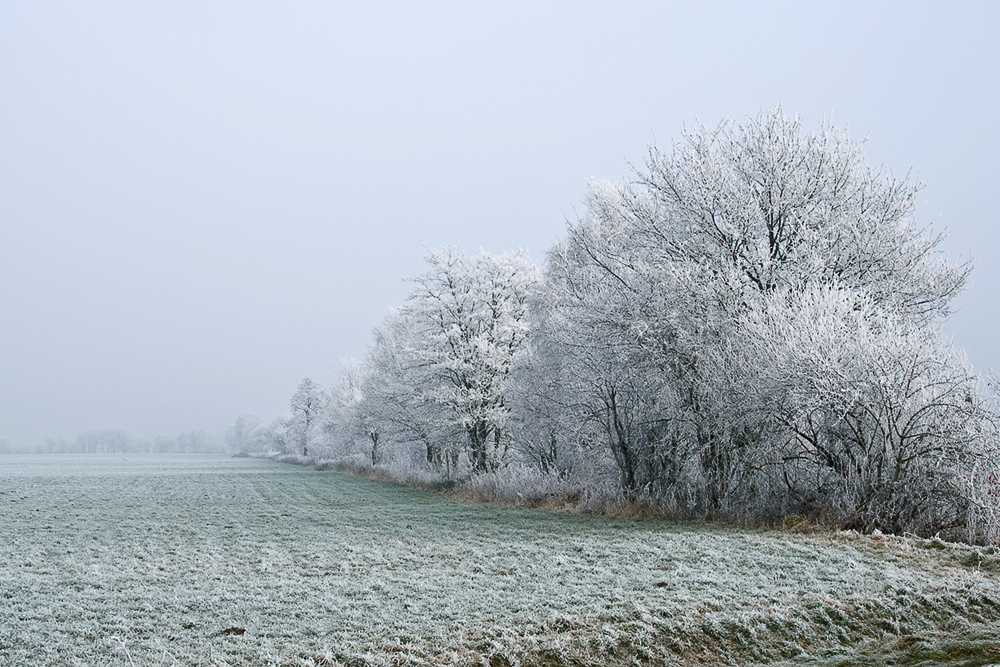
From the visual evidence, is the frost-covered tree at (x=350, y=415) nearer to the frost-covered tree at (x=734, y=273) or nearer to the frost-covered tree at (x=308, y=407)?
the frost-covered tree at (x=308, y=407)

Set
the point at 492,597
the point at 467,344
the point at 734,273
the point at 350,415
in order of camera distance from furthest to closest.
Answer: the point at 350,415, the point at 467,344, the point at 734,273, the point at 492,597

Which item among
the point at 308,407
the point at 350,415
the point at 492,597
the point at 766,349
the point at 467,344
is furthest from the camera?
the point at 308,407

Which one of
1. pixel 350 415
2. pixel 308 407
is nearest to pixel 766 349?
pixel 350 415

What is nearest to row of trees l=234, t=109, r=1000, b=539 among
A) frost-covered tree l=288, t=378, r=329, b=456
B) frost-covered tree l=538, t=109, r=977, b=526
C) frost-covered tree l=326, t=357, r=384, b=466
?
frost-covered tree l=538, t=109, r=977, b=526

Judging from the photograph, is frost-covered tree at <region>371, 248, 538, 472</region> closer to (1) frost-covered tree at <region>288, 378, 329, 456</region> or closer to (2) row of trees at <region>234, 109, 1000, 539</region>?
(2) row of trees at <region>234, 109, 1000, 539</region>

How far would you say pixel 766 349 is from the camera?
14586mm

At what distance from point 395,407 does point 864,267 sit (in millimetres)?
25130

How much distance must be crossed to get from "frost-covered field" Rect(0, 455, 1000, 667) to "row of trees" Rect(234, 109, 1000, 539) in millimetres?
2315

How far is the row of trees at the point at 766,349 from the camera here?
1362 cm

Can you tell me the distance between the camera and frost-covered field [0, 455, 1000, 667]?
22.1ft

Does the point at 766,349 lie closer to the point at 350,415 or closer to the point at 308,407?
the point at 350,415

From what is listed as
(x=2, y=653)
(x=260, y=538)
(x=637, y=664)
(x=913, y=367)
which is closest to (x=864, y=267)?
(x=913, y=367)

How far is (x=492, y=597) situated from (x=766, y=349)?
8.60 meters

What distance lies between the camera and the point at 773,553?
11.1 m
